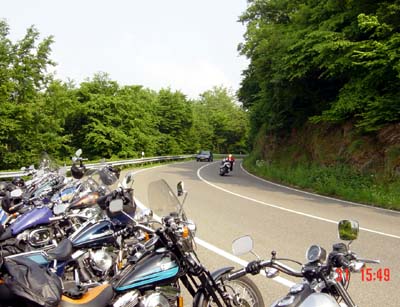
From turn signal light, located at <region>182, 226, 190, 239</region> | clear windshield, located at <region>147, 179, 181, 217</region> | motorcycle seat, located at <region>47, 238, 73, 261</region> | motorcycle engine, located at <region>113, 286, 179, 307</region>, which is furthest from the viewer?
clear windshield, located at <region>147, 179, 181, 217</region>

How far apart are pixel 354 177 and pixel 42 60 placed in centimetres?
2126

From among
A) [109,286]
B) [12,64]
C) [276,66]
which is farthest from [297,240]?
[12,64]

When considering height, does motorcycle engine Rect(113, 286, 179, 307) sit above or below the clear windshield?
below

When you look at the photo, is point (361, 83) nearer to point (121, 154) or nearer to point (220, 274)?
point (220, 274)

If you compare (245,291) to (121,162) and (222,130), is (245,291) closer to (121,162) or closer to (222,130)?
(121,162)

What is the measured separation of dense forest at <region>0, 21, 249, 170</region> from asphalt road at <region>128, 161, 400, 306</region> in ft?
48.5

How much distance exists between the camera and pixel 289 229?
9.28 metres

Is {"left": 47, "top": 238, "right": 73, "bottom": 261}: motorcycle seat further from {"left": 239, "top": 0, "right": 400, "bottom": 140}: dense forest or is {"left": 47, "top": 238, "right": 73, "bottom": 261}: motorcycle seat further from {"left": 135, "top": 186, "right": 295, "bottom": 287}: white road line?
{"left": 239, "top": 0, "right": 400, "bottom": 140}: dense forest

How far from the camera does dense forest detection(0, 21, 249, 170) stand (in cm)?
2731

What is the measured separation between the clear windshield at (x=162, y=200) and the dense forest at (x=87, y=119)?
2366 cm

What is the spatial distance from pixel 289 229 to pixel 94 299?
6.59 m

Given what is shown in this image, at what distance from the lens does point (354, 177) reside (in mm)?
16750

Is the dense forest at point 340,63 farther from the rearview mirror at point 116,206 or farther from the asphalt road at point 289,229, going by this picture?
the rearview mirror at point 116,206

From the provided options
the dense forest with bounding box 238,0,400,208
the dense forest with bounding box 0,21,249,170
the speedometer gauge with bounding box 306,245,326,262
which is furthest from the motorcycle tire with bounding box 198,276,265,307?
the dense forest with bounding box 0,21,249,170
